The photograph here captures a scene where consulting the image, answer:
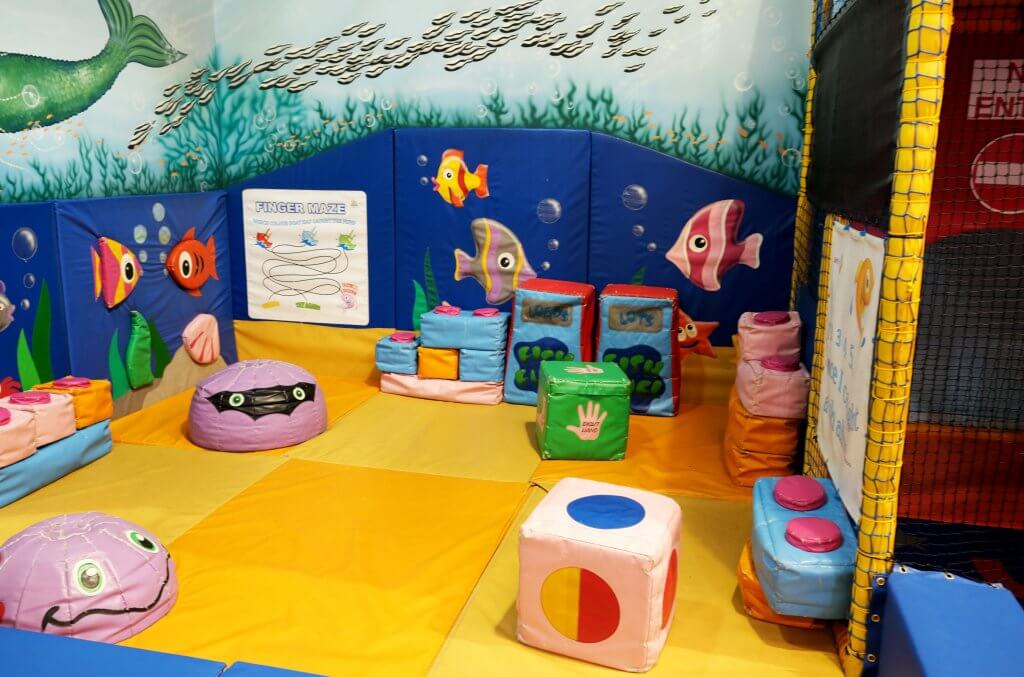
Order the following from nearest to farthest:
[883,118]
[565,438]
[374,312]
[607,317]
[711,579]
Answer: [883,118]
[711,579]
[565,438]
[607,317]
[374,312]

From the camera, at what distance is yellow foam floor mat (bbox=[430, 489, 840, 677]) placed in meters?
2.71

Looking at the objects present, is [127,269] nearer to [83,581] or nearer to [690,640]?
[83,581]

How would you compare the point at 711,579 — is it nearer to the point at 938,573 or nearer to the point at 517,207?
the point at 938,573

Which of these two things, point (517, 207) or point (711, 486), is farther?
point (517, 207)

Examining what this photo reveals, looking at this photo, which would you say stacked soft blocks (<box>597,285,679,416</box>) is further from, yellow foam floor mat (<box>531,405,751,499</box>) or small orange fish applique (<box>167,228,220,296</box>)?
small orange fish applique (<box>167,228,220,296</box>)

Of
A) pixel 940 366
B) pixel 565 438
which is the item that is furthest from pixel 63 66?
pixel 940 366

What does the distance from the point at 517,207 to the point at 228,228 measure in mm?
2241

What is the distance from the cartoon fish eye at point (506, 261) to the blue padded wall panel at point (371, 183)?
2.61 feet

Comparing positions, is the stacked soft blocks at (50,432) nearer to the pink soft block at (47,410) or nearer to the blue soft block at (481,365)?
the pink soft block at (47,410)

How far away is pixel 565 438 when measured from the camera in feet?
14.6

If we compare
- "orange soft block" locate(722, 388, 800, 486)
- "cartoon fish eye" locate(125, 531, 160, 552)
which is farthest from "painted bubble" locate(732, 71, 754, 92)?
"cartoon fish eye" locate(125, 531, 160, 552)

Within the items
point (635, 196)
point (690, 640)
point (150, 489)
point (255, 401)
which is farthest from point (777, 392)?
point (150, 489)

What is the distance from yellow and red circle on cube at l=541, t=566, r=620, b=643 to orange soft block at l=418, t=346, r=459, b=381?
2887 millimetres

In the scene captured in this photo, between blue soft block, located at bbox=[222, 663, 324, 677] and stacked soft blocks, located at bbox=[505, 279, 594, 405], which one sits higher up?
stacked soft blocks, located at bbox=[505, 279, 594, 405]
